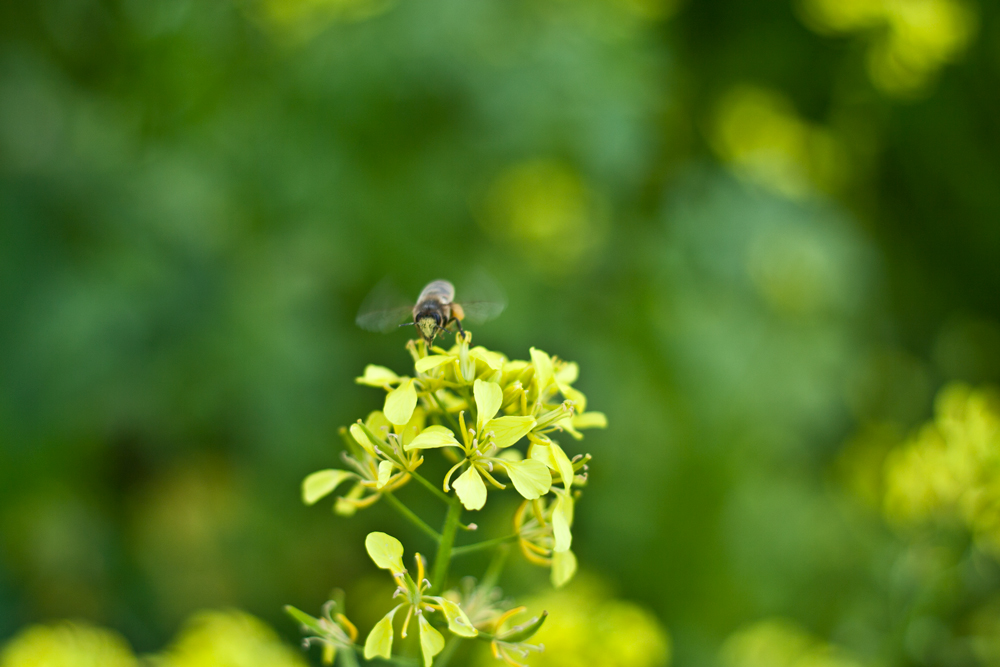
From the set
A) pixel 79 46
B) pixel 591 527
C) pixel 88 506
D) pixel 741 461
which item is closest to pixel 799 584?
pixel 741 461

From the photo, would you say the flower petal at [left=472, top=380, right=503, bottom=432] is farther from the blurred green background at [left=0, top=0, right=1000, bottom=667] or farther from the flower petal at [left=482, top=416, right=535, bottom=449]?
the blurred green background at [left=0, top=0, right=1000, bottom=667]

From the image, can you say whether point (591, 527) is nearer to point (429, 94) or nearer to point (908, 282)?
point (429, 94)

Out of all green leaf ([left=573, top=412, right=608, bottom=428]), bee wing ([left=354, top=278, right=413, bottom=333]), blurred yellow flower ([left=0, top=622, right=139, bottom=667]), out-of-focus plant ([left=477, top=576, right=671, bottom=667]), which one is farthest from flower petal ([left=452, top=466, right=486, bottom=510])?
blurred yellow flower ([left=0, top=622, right=139, bottom=667])

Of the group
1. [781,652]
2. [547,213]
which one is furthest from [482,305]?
[547,213]

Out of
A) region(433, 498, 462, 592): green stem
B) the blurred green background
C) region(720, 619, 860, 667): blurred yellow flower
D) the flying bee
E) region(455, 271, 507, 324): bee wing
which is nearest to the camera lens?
region(433, 498, 462, 592): green stem

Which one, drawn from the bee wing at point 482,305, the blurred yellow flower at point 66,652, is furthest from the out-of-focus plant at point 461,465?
the blurred yellow flower at point 66,652

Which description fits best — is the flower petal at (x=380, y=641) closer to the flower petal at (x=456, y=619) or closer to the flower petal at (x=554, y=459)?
the flower petal at (x=456, y=619)

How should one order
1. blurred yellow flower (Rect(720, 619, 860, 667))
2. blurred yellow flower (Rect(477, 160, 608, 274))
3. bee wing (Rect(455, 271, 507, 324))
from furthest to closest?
blurred yellow flower (Rect(477, 160, 608, 274)), blurred yellow flower (Rect(720, 619, 860, 667)), bee wing (Rect(455, 271, 507, 324))
